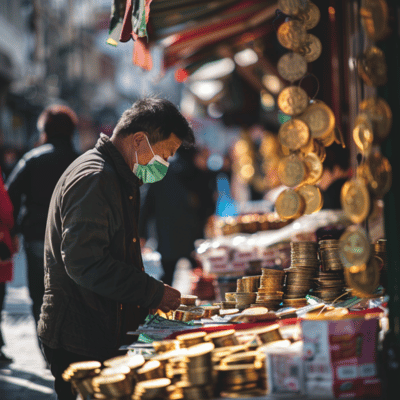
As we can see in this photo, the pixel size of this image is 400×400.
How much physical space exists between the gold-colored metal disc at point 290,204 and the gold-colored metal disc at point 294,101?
425mm

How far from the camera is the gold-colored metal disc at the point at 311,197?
9.17 feet

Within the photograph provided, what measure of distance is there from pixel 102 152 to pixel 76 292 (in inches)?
25.9

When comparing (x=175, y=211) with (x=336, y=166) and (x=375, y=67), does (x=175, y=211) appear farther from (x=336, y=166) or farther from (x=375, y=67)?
(x=375, y=67)

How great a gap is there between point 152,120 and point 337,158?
266cm

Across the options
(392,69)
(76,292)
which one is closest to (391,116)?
(392,69)

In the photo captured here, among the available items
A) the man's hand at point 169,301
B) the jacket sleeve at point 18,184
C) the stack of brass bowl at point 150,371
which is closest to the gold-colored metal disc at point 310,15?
the man's hand at point 169,301

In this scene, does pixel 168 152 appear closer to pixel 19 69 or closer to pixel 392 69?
pixel 392 69

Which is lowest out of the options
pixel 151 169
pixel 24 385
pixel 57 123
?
pixel 24 385

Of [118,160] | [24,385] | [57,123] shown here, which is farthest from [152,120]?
[24,385]

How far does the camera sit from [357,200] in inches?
71.6

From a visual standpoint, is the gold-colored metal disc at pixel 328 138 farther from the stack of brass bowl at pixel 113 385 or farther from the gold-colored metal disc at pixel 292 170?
the stack of brass bowl at pixel 113 385

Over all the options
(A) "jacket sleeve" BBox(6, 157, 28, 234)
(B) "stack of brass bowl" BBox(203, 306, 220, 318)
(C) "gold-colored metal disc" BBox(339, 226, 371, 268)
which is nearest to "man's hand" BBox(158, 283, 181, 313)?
(B) "stack of brass bowl" BBox(203, 306, 220, 318)

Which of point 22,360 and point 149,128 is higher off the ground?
point 149,128

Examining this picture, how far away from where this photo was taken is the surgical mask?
2.62 metres
